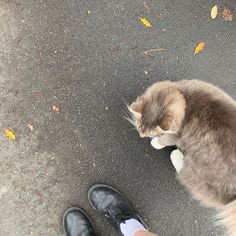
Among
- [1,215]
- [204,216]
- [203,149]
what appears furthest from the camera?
[204,216]

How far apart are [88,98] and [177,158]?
0.92 metres

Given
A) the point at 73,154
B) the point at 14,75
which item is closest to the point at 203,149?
the point at 73,154

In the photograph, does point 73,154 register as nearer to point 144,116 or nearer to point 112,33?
point 144,116

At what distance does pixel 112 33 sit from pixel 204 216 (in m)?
1.82

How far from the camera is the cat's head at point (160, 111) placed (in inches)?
108

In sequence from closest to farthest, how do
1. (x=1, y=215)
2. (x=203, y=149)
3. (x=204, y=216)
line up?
(x=203, y=149), (x=1, y=215), (x=204, y=216)

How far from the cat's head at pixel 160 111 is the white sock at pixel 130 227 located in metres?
0.87

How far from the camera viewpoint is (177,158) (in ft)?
10.9

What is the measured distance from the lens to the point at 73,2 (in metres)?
3.38

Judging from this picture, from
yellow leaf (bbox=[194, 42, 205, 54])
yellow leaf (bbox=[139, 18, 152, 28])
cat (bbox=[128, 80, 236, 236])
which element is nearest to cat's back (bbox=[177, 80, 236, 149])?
cat (bbox=[128, 80, 236, 236])

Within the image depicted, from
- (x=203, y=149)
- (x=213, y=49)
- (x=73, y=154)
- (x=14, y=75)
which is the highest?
(x=213, y=49)

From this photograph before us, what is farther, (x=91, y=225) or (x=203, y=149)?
(x=91, y=225)

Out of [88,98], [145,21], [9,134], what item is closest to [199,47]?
[145,21]

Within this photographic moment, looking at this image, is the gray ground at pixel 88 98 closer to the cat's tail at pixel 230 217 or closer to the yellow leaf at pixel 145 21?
the yellow leaf at pixel 145 21
